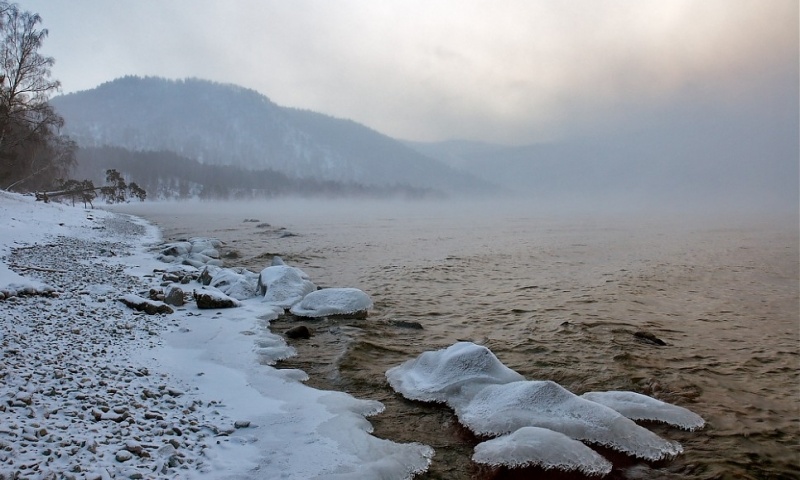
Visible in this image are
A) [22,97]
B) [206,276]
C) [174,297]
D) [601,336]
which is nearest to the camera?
[601,336]

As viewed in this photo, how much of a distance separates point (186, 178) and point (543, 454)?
184 m

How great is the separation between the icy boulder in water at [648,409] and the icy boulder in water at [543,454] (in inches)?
60.5

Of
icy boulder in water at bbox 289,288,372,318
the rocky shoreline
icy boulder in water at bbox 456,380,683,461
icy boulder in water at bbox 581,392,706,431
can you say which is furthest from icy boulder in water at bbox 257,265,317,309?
icy boulder in water at bbox 581,392,706,431

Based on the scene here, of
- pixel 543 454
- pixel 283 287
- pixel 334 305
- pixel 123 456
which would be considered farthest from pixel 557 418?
pixel 283 287

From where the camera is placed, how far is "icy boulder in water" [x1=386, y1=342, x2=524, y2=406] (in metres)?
7.35

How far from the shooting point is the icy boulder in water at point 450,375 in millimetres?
7352

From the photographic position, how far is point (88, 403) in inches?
211

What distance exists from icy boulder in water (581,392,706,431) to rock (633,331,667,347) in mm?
3926

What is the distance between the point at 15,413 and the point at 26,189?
58282 mm

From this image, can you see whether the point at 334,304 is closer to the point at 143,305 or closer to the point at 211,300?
the point at 211,300

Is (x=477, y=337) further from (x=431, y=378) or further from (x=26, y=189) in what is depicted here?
(x=26, y=189)

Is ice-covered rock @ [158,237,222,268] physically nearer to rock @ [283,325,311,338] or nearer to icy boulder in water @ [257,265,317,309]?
icy boulder in water @ [257,265,317,309]

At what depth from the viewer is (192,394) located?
6.50 m

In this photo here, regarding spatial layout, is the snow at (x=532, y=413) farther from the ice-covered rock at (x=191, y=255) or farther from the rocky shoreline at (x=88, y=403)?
the ice-covered rock at (x=191, y=255)
